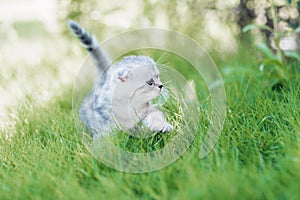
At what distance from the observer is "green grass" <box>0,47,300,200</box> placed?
1.49 meters

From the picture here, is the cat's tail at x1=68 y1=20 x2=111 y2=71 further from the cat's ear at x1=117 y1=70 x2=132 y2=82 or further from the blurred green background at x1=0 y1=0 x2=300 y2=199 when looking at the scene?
the cat's ear at x1=117 y1=70 x2=132 y2=82

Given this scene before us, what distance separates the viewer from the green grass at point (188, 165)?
1.49 metres

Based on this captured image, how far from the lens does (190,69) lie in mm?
3246

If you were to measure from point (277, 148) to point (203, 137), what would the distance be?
335mm

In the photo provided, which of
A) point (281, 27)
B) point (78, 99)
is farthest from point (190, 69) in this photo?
point (78, 99)

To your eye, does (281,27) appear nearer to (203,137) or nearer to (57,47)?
(203,137)

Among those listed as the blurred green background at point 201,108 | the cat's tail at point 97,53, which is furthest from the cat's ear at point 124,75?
the cat's tail at point 97,53

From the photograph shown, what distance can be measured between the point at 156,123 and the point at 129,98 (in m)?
0.18

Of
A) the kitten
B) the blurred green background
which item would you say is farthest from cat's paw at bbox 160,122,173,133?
the blurred green background

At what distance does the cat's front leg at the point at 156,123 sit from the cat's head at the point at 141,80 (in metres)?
0.09

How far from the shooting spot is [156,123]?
2.04 metres

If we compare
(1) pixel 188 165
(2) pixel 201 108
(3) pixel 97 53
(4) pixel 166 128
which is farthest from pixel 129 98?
(3) pixel 97 53

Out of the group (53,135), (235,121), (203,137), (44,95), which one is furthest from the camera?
(44,95)

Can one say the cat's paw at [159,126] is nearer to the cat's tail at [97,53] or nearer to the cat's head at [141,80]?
the cat's head at [141,80]
